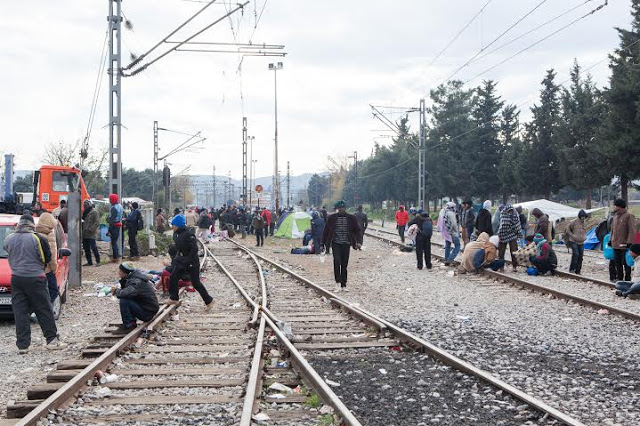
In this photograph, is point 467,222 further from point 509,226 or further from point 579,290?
point 579,290

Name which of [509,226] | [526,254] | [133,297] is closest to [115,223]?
[133,297]

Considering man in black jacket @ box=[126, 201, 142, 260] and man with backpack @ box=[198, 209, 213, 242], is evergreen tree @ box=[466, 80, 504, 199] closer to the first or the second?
man with backpack @ box=[198, 209, 213, 242]

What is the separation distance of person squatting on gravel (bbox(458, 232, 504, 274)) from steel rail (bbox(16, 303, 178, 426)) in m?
10.4

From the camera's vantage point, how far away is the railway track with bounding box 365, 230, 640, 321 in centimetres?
1155

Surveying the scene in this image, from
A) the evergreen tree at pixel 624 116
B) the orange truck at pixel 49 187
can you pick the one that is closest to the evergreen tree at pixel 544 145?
the evergreen tree at pixel 624 116

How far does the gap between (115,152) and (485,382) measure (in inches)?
637

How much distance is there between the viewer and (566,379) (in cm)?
691

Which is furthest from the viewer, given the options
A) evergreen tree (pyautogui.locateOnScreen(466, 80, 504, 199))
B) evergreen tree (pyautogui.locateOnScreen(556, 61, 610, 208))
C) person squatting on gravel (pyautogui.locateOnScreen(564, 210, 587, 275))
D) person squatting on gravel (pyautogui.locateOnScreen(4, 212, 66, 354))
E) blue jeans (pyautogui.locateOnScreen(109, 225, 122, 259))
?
evergreen tree (pyautogui.locateOnScreen(466, 80, 504, 199))

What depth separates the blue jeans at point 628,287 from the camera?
13.0 meters

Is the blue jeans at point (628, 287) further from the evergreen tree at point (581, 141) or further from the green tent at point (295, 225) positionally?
the evergreen tree at point (581, 141)

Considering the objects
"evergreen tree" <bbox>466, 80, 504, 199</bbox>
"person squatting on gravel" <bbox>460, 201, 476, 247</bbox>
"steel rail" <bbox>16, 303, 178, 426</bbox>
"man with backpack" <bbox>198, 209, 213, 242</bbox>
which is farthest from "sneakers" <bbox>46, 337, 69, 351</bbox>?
"evergreen tree" <bbox>466, 80, 504, 199</bbox>

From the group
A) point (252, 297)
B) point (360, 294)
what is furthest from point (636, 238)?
point (252, 297)

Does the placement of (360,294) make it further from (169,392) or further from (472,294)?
(169,392)

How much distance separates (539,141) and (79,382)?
5991cm
